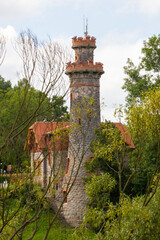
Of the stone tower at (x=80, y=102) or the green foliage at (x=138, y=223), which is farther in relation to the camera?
the stone tower at (x=80, y=102)

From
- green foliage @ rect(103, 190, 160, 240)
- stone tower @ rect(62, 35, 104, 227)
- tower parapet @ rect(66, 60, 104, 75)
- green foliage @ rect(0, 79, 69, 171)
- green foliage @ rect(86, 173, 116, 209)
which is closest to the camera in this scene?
green foliage @ rect(0, 79, 69, 171)

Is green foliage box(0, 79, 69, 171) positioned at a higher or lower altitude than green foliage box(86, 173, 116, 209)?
higher

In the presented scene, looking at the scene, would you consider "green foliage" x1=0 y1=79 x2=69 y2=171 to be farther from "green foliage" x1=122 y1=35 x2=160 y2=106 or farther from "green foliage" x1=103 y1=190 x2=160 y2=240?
"green foliage" x1=122 y1=35 x2=160 y2=106

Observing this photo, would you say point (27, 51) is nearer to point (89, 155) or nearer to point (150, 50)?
point (89, 155)

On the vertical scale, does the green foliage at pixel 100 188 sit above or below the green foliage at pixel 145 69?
below

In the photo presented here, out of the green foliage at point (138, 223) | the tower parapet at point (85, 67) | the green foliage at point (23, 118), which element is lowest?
the green foliage at point (138, 223)

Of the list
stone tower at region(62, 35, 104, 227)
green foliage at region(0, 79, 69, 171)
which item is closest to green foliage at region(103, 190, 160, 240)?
green foliage at region(0, 79, 69, 171)

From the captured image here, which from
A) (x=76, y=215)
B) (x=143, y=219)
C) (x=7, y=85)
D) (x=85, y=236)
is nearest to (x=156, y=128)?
(x=143, y=219)

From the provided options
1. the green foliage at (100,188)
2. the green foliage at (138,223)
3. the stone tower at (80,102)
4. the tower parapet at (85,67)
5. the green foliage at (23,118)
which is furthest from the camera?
the stone tower at (80,102)

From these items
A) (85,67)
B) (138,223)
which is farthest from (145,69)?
(138,223)

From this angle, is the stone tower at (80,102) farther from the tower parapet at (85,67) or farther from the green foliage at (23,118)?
the green foliage at (23,118)

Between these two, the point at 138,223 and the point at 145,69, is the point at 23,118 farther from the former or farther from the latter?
the point at 145,69

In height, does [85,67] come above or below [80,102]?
above

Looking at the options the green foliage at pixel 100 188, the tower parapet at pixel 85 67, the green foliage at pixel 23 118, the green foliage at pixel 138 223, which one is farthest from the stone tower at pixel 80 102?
the green foliage at pixel 138 223
